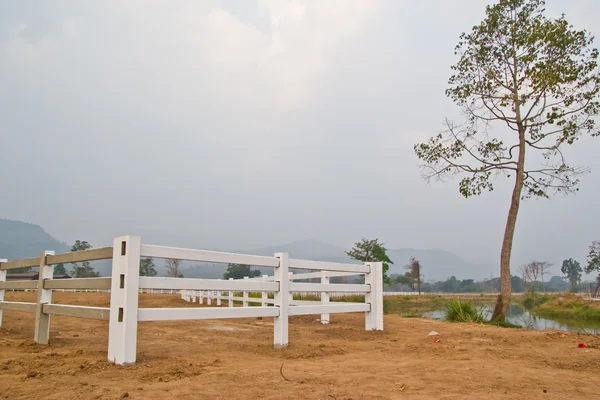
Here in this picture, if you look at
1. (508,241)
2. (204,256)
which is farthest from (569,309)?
(204,256)

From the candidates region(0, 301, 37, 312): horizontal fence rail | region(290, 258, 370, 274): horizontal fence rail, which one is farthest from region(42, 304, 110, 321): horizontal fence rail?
region(290, 258, 370, 274): horizontal fence rail

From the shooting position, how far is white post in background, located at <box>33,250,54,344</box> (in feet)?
18.6

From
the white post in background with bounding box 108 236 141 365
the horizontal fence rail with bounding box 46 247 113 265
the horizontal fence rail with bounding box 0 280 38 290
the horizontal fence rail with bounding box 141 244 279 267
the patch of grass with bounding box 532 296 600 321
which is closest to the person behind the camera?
the white post in background with bounding box 108 236 141 365

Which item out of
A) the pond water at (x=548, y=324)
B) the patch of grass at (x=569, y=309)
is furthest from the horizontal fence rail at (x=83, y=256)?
the patch of grass at (x=569, y=309)

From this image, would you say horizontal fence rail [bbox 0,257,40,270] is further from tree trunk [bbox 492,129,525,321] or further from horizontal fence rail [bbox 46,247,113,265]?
tree trunk [bbox 492,129,525,321]

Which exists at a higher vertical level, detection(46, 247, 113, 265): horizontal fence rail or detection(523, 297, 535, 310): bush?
detection(46, 247, 113, 265): horizontal fence rail

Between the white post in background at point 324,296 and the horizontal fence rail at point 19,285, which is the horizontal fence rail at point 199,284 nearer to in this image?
the horizontal fence rail at point 19,285

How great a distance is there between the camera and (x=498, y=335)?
709cm

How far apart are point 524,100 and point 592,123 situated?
2.04 meters

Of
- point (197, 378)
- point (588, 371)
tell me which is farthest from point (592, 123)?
point (197, 378)

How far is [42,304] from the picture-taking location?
5.79 meters

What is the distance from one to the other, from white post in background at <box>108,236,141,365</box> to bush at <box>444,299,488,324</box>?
8.76 meters

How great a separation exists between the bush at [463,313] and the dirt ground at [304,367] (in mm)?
3970

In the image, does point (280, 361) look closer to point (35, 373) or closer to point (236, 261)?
point (236, 261)
